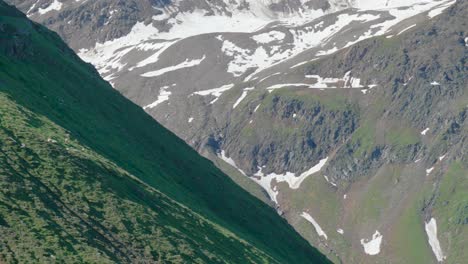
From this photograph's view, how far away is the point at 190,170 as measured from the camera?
13638 centimetres

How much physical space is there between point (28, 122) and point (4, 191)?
1877 cm

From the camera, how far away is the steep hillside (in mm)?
65625

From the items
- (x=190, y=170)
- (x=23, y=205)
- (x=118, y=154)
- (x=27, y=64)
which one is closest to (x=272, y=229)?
(x=190, y=170)

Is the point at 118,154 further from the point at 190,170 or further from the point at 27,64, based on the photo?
the point at 190,170

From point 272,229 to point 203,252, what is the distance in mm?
60094

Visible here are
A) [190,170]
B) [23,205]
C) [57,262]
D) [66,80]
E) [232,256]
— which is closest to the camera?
[57,262]

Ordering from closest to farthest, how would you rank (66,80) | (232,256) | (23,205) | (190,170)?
(23,205) → (232,256) → (66,80) → (190,170)

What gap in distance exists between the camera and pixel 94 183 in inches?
3029

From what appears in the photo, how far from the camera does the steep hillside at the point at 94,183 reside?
215 ft

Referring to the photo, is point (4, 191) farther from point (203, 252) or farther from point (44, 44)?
point (44, 44)

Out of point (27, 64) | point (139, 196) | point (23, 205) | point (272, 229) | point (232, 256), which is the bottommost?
point (272, 229)

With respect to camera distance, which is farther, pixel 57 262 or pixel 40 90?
pixel 40 90

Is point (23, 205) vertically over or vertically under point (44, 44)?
under

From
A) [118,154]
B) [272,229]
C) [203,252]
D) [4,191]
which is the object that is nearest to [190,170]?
[272,229]
